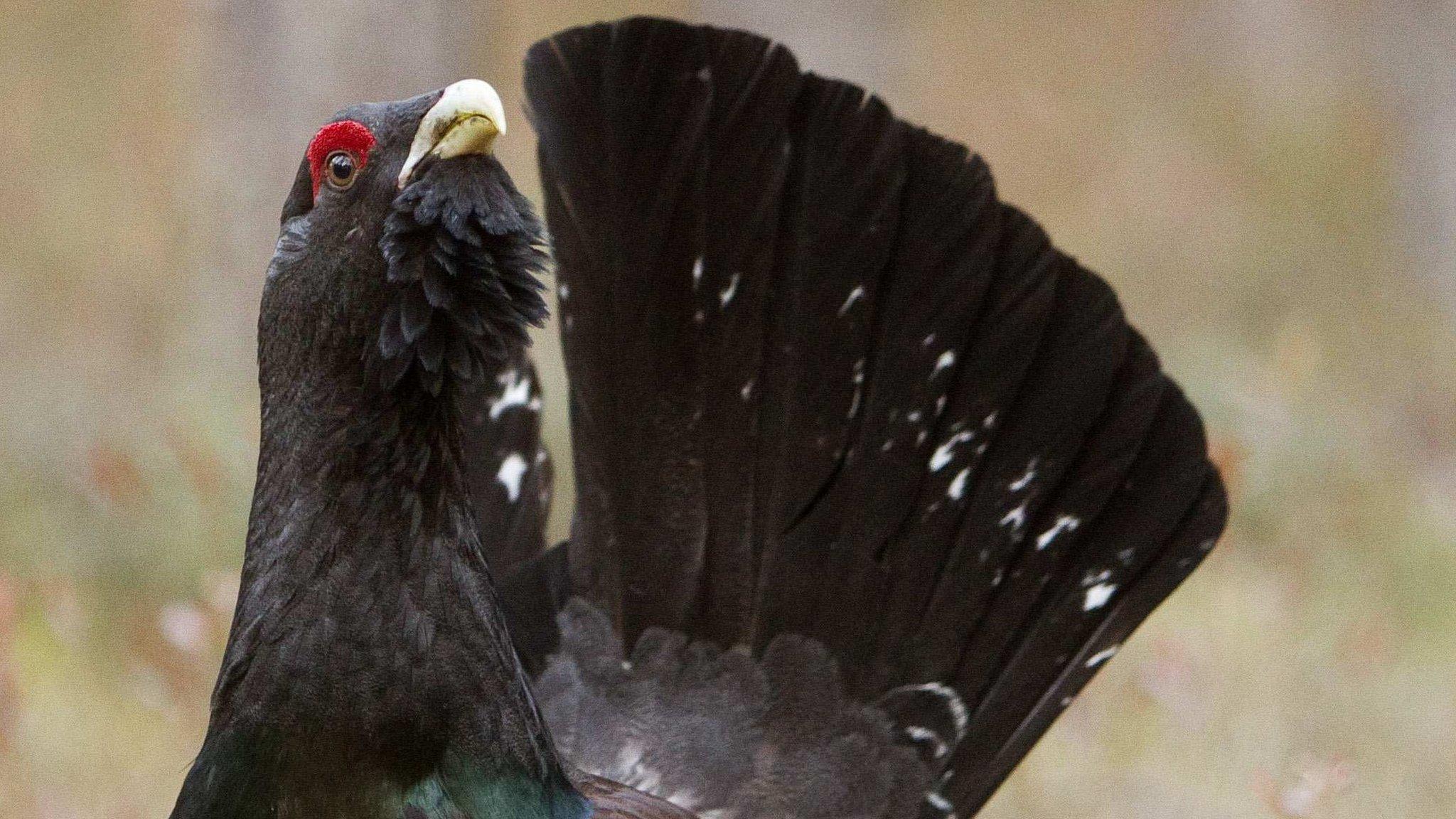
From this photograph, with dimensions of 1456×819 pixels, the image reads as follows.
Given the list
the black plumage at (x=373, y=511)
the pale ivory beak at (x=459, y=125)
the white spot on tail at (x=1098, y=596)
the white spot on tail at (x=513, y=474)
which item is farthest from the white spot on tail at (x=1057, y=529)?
the pale ivory beak at (x=459, y=125)

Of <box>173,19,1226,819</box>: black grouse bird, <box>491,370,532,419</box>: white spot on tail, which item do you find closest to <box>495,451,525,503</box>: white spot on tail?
<box>491,370,532,419</box>: white spot on tail

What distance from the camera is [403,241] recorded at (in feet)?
7.98

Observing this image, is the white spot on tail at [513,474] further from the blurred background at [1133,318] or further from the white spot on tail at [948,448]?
the blurred background at [1133,318]

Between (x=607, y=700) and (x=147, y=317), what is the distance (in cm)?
649

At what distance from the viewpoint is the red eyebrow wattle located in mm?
2475

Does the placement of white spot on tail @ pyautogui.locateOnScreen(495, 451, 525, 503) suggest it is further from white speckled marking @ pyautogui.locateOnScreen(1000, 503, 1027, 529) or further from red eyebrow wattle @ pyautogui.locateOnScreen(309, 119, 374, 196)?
red eyebrow wattle @ pyautogui.locateOnScreen(309, 119, 374, 196)

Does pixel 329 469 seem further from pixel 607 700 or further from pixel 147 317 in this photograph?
pixel 147 317

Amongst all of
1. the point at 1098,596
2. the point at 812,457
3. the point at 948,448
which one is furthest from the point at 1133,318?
the point at 812,457

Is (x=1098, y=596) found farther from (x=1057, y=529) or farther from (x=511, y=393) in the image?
(x=511, y=393)

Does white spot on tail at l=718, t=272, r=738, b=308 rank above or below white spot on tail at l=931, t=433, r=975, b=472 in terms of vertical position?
above

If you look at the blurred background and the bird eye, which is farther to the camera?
the blurred background

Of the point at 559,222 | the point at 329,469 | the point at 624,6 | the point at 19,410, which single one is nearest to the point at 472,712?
the point at 329,469

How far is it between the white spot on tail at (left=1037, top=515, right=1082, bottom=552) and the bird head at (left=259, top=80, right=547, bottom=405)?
4.46 feet

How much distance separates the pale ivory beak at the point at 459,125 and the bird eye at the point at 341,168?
0.10 m
